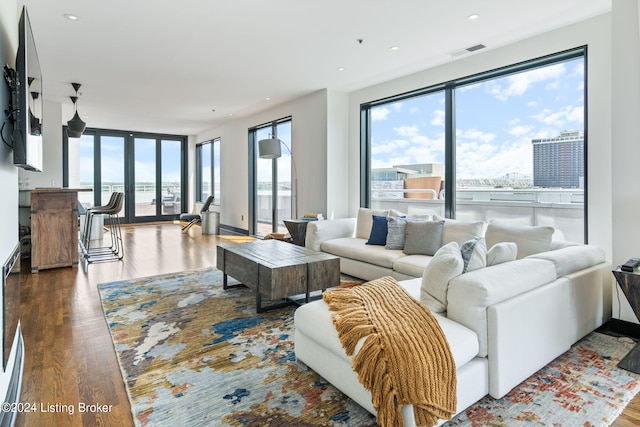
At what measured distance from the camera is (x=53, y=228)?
481 cm

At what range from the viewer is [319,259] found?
3.31m

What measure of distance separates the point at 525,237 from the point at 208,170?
29.3 feet

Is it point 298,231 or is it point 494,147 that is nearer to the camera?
point 494,147

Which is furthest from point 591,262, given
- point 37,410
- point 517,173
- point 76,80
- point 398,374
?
point 76,80

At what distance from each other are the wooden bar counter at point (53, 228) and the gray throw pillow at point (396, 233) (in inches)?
167

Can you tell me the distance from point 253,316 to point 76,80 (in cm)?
474

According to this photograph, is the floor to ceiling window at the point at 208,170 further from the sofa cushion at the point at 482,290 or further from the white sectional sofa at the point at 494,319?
the sofa cushion at the point at 482,290

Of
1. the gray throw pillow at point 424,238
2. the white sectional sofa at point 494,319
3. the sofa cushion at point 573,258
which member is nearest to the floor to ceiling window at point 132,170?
the gray throw pillow at point 424,238

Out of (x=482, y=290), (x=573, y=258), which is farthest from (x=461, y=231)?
(x=482, y=290)

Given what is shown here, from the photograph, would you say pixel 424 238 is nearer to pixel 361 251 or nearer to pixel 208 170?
pixel 361 251

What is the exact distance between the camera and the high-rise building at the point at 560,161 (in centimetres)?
347

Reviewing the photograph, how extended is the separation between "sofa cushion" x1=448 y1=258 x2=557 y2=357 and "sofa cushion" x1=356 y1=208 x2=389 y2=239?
2.65 metres

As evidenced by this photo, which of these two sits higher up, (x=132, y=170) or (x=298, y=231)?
(x=132, y=170)

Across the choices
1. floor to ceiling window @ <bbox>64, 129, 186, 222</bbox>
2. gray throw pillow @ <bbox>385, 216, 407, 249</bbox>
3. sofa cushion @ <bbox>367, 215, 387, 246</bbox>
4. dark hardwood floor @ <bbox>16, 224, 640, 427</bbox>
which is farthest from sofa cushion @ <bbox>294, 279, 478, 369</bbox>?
floor to ceiling window @ <bbox>64, 129, 186, 222</bbox>
